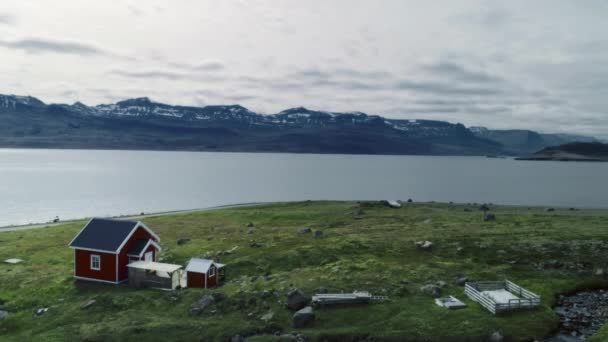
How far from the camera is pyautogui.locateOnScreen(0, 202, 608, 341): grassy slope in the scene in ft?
112

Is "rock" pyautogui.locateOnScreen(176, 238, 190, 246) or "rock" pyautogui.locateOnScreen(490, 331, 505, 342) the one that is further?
"rock" pyautogui.locateOnScreen(176, 238, 190, 246)

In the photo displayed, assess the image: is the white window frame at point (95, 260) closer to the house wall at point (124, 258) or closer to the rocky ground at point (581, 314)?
the house wall at point (124, 258)

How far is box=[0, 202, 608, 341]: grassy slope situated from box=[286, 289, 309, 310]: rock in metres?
0.99

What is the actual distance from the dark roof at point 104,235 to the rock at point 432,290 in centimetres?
3286

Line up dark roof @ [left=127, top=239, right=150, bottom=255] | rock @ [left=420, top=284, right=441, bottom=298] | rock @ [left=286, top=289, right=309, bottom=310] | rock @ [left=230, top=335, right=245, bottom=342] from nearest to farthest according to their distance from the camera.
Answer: rock @ [left=230, top=335, right=245, bottom=342] → rock @ [left=286, top=289, right=309, bottom=310] → rock @ [left=420, top=284, right=441, bottom=298] → dark roof @ [left=127, top=239, right=150, bottom=255]

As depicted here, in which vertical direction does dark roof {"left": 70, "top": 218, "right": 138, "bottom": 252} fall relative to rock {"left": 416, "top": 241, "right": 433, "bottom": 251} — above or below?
above

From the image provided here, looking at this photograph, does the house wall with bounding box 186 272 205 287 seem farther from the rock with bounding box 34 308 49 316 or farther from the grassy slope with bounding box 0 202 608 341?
the rock with bounding box 34 308 49 316

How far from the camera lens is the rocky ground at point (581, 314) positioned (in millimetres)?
31391

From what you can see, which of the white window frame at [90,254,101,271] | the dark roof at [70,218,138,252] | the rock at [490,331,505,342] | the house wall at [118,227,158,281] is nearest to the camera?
the rock at [490,331,505,342]

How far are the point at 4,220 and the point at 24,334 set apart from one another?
325 feet

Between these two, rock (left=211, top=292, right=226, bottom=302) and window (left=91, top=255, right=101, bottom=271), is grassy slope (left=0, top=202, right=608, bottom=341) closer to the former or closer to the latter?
rock (left=211, top=292, right=226, bottom=302)

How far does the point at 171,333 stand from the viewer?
3425 centimetres

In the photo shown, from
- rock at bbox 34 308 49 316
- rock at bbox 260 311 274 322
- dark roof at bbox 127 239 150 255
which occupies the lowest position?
rock at bbox 34 308 49 316

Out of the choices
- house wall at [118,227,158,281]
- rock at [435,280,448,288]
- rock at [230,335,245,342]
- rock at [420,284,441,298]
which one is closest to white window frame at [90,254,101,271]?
house wall at [118,227,158,281]
